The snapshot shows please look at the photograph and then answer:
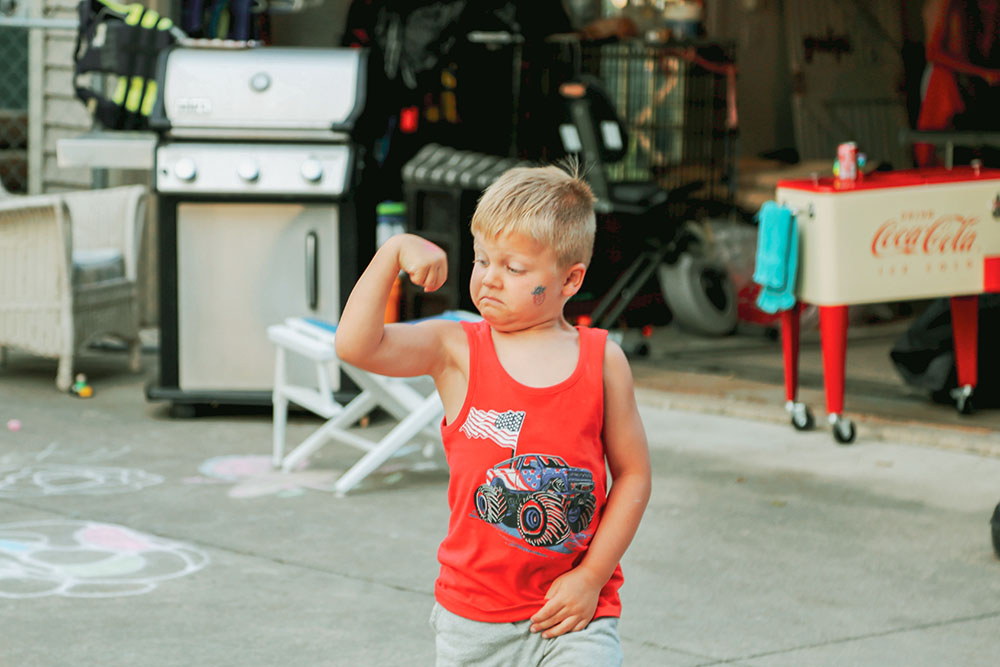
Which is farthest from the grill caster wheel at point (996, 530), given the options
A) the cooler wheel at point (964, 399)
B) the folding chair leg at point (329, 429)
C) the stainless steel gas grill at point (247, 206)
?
the stainless steel gas grill at point (247, 206)

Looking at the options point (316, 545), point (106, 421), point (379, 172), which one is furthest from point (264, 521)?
point (379, 172)

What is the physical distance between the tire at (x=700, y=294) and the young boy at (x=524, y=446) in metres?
6.72

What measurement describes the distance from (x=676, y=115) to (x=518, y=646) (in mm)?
8451

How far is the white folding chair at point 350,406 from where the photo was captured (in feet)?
17.1

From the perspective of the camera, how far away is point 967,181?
6133 millimetres

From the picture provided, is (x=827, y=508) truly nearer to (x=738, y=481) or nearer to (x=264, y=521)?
(x=738, y=481)

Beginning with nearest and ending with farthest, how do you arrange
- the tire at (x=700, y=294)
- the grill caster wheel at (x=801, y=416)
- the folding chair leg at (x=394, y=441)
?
1. the folding chair leg at (x=394, y=441)
2. the grill caster wheel at (x=801, y=416)
3. the tire at (x=700, y=294)

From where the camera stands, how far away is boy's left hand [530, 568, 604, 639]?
7.63 ft

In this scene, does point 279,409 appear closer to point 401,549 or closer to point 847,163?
point 401,549

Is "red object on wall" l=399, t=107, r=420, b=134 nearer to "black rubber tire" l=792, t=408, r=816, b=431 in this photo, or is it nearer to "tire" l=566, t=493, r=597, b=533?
"black rubber tire" l=792, t=408, r=816, b=431

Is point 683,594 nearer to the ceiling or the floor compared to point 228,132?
nearer to the floor

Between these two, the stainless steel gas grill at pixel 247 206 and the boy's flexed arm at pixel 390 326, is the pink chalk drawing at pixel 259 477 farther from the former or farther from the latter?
the boy's flexed arm at pixel 390 326

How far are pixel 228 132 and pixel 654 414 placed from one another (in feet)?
7.86

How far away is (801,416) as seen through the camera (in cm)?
636
